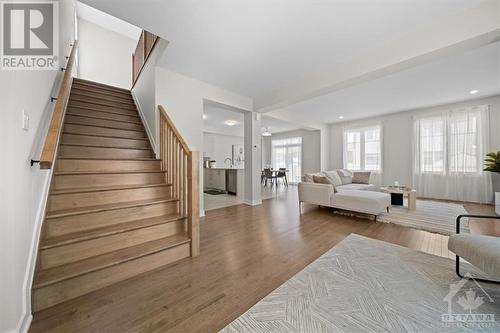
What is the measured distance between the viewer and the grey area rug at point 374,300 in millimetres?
1257

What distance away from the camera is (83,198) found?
2.06 meters

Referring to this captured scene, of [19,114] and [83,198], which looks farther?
[83,198]

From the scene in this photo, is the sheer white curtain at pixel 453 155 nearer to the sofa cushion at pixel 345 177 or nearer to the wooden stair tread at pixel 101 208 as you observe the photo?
the sofa cushion at pixel 345 177

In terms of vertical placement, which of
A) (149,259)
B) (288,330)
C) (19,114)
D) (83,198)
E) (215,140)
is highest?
(215,140)

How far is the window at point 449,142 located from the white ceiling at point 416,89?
0.52 m

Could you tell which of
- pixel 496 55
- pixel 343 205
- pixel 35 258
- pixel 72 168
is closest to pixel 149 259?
pixel 35 258

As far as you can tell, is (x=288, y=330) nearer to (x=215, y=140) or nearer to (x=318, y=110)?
(x=318, y=110)

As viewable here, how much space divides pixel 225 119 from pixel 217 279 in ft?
20.2

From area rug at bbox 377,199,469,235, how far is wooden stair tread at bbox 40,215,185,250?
369 cm

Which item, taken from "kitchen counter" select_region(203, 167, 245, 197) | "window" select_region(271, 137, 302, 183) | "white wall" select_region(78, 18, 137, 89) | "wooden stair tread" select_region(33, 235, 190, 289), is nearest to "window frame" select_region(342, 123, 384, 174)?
"window" select_region(271, 137, 302, 183)

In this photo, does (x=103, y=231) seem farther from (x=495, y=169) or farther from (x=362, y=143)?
(x=362, y=143)

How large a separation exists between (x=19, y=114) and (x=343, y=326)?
2550mm

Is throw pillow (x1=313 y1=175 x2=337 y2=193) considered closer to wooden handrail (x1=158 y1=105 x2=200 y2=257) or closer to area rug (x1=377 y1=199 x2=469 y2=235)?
area rug (x1=377 y1=199 x2=469 y2=235)

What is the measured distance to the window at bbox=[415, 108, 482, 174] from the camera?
4.96 m
